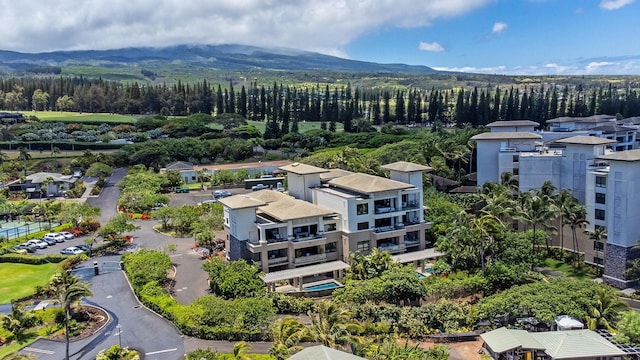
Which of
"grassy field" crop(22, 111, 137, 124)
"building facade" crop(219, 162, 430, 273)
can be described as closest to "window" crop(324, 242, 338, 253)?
"building facade" crop(219, 162, 430, 273)

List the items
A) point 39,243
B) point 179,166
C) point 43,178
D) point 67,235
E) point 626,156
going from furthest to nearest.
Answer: point 179,166 < point 43,178 < point 67,235 < point 39,243 < point 626,156

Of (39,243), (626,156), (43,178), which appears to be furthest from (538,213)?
(43,178)

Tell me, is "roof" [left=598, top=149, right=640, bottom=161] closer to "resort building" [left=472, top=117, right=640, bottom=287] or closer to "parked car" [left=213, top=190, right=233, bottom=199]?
"resort building" [left=472, top=117, right=640, bottom=287]

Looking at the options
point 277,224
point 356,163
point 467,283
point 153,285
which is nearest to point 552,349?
point 467,283

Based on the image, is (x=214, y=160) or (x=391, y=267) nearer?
(x=391, y=267)

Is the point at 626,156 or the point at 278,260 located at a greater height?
the point at 626,156

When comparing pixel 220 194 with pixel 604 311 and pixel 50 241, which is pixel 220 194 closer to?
pixel 50 241

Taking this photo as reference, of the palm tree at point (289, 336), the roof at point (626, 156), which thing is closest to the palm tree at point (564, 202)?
the roof at point (626, 156)

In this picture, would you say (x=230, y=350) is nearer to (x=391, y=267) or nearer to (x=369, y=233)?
(x=391, y=267)
